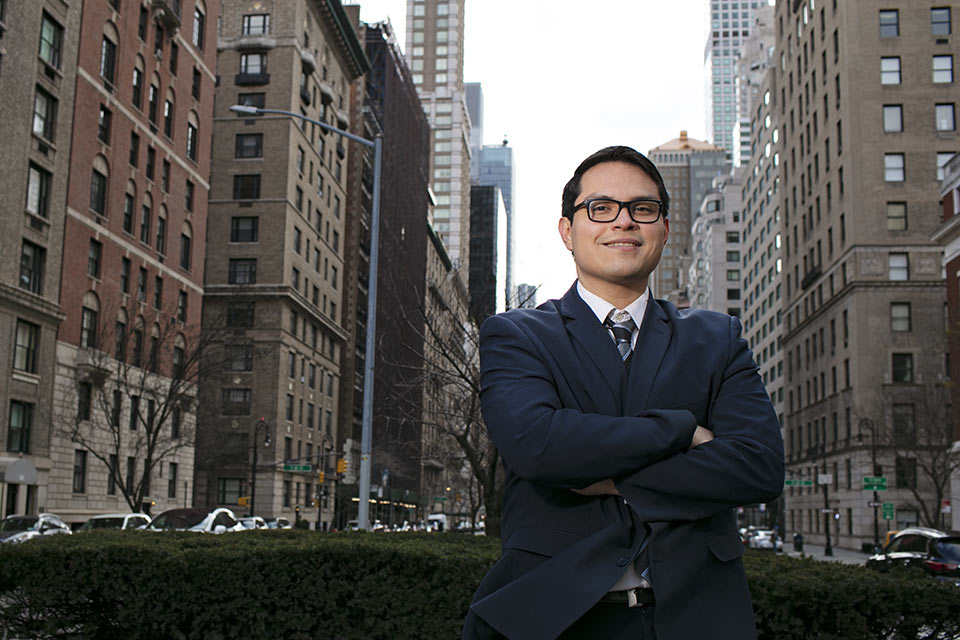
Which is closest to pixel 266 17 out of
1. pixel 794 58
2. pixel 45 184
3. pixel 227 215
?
pixel 227 215

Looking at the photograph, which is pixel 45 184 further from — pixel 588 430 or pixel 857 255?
pixel 857 255

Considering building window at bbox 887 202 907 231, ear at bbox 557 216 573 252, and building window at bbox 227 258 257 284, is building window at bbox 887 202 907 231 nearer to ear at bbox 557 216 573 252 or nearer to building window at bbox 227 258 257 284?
building window at bbox 227 258 257 284

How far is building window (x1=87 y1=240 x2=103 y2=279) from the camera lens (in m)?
45.1

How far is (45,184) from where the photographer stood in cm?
4128

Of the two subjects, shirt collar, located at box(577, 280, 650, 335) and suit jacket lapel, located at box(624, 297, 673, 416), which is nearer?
suit jacket lapel, located at box(624, 297, 673, 416)

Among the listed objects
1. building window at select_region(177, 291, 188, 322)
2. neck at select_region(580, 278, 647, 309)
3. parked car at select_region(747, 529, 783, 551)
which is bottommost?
parked car at select_region(747, 529, 783, 551)

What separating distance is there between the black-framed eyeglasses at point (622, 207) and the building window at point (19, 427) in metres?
39.8

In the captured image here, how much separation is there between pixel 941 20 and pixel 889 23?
3373mm

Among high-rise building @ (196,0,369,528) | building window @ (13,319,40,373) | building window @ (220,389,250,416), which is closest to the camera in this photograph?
building window @ (13,319,40,373)

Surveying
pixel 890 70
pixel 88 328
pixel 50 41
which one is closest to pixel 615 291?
pixel 50 41

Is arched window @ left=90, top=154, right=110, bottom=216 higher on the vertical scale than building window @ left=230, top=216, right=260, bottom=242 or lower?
lower

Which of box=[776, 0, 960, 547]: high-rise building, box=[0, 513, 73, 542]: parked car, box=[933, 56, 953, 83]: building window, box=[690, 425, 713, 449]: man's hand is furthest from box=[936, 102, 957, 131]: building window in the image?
box=[690, 425, 713, 449]: man's hand

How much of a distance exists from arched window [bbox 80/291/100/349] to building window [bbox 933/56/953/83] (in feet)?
186

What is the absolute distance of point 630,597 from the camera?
277 centimetres
